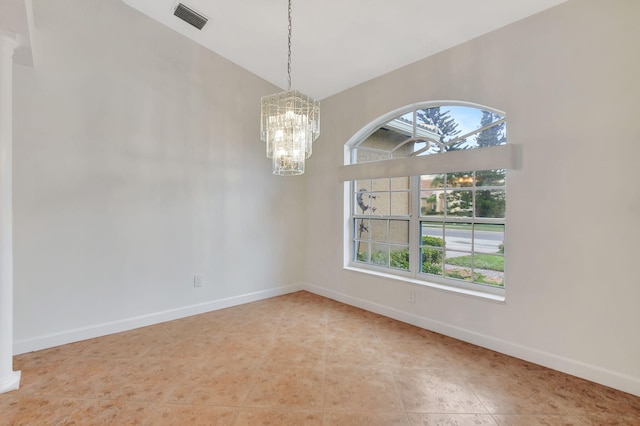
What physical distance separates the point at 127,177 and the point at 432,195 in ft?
11.2

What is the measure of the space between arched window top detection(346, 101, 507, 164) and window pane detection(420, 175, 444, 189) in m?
0.28

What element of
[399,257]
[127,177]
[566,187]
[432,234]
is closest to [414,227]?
[432,234]

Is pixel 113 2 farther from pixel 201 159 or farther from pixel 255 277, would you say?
pixel 255 277

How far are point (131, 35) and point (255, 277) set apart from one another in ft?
10.6

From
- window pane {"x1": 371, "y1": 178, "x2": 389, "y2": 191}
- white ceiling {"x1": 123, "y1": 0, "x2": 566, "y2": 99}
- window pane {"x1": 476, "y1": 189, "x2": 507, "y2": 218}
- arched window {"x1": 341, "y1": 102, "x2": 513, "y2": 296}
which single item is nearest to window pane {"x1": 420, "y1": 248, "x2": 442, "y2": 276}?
arched window {"x1": 341, "y1": 102, "x2": 513, "y2": 296}

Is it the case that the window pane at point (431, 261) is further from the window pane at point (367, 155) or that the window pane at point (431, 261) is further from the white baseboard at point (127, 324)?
the white baseboard at point (127, 324)

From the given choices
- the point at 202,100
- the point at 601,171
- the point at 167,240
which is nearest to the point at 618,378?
the point at 601,171

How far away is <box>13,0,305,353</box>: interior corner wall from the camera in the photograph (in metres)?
2.77

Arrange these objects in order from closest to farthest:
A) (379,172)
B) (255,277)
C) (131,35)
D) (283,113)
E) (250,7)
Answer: (283,113) < (250,7) < (131,35) < (379,172) < (255,277)

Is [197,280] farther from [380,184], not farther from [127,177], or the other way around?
[380,184]

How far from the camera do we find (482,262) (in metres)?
3.08

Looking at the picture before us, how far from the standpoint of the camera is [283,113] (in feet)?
8.00

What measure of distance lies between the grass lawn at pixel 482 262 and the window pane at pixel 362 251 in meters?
1.16

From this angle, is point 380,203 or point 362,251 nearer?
point 380,203
